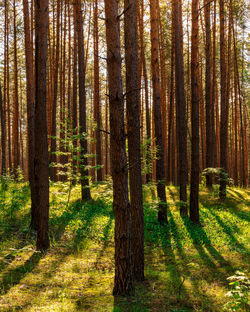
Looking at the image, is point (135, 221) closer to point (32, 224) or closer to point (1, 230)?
point (32, 224)

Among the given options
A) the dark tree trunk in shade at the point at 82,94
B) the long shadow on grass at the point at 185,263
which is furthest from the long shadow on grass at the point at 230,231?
the dark tree trunk in shade at the point at 82,94

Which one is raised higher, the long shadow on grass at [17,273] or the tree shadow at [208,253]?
the long shadow on grass at [17,273]

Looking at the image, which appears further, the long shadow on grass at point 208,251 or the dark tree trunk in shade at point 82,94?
the dark tree trunk in shade at point 82,94

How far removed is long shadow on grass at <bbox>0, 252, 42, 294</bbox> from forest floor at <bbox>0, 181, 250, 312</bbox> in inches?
0.7

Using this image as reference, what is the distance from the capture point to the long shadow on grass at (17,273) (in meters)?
4.85

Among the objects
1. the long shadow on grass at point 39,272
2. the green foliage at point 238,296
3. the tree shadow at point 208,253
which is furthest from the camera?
the tree shadow at point 208,253

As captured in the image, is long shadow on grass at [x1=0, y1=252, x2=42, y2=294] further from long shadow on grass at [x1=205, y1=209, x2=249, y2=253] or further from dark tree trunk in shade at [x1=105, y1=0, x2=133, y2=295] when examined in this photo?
long shadow on grass at [x1=205, y1=209, x2=249, y2=253]

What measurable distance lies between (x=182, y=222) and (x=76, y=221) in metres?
3.72

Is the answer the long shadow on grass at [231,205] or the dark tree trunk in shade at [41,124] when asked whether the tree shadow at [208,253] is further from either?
the dark tree trunk in shade at [41,124]

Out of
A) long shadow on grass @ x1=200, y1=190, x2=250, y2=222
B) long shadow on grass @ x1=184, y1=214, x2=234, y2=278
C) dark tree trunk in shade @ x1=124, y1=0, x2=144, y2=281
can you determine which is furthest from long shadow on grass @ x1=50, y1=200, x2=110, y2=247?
long shadow on grass @ x1=200, y1=190, x2=250, y2=222

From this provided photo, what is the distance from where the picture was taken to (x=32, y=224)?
26.3 ft

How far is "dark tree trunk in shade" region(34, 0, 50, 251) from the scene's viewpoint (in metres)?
6.58

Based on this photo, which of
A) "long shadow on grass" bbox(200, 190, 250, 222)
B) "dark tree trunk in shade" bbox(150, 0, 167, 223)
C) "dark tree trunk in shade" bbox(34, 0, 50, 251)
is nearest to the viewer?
"dark tree trunk in shade" bbox(34, 0, 50, 251)

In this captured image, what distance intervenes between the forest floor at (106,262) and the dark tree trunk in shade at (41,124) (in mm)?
725
